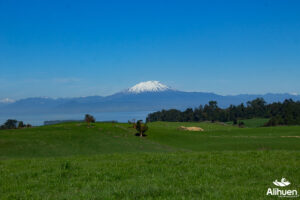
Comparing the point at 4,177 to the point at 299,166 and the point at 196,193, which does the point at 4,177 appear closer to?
the point at 196,193

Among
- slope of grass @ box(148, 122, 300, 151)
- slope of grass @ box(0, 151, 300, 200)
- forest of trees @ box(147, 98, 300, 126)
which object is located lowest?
slope of grass @ box(148, 122, 300, 151)

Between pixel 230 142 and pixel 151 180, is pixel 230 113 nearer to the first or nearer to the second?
pixel 230 142

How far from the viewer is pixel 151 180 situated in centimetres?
924

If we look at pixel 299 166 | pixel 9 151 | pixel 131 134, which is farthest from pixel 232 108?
pixel 299 166

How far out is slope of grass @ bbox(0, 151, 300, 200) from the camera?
7.81 m

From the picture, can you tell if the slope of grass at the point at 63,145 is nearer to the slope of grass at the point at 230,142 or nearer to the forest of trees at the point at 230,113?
the slope of grass at the point at 230,142

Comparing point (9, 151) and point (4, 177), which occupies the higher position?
point (4, 177)

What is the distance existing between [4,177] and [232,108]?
7299 inches

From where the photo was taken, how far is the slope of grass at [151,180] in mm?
7809

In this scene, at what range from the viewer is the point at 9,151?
3475 cm
